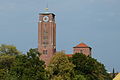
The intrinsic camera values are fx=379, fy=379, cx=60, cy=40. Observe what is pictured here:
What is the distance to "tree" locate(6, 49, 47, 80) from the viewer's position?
162ft

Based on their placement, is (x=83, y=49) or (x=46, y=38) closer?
(x=46, y=38)

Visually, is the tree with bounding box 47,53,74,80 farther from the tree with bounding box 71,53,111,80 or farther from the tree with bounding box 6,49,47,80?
the tree with bounding box 71,53,111,80

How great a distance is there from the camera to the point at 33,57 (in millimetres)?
55219

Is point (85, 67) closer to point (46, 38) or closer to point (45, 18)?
point (46, 38)

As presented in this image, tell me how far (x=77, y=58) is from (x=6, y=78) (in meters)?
28.2

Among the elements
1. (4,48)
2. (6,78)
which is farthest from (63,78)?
(4,48)

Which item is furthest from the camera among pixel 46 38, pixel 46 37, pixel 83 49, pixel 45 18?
pixel 83 49

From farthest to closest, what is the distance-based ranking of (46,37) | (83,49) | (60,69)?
1. (83,49)
2. (46,37)
3. (60,69)

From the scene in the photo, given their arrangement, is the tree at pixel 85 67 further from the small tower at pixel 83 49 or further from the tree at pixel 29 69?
the small tower at pixel 83 49

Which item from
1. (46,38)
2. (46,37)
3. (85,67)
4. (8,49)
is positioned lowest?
(85,67)

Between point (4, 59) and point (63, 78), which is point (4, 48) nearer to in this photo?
point (4, 59)

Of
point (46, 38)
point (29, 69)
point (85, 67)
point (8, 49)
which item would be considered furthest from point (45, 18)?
point (29, 69)

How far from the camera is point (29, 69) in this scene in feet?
167

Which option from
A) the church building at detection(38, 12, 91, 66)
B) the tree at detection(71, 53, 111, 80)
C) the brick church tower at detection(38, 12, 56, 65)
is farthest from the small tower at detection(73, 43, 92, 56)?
the tree at detection(71, 53, 111, 80)
